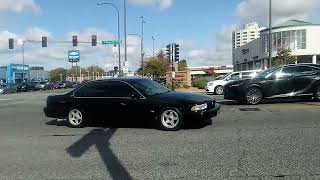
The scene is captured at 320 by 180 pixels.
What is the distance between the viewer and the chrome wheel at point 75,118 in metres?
13.5

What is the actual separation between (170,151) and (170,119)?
3.07 metres

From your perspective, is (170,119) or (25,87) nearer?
(170,119)

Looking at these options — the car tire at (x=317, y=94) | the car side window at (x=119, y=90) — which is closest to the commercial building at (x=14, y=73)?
the car tire at (x=317, y=94)

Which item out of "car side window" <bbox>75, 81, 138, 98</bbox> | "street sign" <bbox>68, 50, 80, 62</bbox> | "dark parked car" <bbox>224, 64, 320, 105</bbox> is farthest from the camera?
"street sign" <bbox>68, 50, 80, 62</bbox>

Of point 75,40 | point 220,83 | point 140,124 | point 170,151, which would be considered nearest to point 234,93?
point 140,124

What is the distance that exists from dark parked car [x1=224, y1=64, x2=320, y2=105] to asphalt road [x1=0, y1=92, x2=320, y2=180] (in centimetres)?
473

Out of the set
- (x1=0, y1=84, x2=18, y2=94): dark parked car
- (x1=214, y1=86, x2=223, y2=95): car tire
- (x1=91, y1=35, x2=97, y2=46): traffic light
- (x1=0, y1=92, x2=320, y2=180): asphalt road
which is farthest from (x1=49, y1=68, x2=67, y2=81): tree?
(x1=0, y1=92, x2=320, y2=180): asphalt road

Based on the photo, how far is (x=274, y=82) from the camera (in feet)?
61.2

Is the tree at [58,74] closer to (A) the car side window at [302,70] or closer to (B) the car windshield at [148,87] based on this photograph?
(A) the car side window at [302,70]

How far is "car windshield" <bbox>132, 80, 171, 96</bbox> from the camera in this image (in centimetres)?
1282

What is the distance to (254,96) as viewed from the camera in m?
18.7

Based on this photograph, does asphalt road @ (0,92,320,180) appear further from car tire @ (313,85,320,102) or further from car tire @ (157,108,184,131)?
car tire @ (313,85,320,102)

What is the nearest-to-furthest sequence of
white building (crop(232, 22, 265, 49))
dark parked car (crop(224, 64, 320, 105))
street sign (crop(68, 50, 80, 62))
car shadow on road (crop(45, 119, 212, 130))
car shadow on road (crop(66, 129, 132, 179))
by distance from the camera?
car shadow on road (crop(66, 129, 132, 179)) → car shadow on road (crop(45, 119, 212, 130)) → dark parked car (crop(224, 64, 320, 105)) → street sign (crop(68, 50, 80, 62)) → white building (crop(232, 22, 265, 49))

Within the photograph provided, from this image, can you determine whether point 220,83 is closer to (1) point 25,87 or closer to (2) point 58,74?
(1) point 25,87
